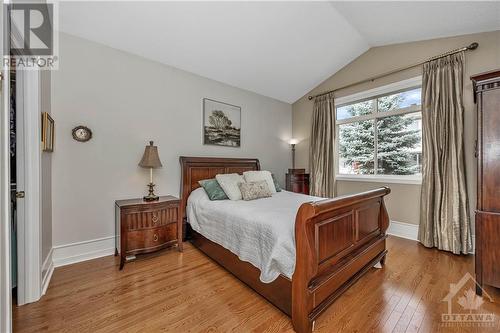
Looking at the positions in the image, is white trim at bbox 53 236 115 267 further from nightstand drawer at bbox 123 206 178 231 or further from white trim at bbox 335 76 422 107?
white trim at bbox 335 76 422 107

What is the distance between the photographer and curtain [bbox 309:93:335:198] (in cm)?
400

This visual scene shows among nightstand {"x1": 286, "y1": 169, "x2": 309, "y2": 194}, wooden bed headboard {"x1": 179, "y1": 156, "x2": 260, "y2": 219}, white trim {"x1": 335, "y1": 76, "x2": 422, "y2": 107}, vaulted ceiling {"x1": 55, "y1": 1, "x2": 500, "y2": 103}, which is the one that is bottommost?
nightstand {"x1": 286, "y1": 169, "x2": 309, "y2": 194}

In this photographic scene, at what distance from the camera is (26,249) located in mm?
1679

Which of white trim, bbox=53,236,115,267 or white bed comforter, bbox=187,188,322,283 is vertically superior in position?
white bed comforter, bbox=187,188,322,283

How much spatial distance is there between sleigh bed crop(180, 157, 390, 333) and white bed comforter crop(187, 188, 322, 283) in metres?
0.10

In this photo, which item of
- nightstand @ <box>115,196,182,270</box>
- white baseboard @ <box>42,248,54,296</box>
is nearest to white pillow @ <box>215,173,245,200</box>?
nightstand @ <box>115,196,182,270</box>

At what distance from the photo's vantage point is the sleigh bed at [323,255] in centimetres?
138

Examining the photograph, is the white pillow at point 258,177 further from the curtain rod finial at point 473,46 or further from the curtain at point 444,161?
the curtain rod finial at point 473,46

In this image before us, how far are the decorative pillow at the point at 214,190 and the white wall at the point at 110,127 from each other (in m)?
0.55

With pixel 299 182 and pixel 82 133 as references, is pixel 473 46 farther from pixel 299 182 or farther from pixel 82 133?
pixel 82 133

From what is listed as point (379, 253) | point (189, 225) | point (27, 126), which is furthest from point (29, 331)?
point (379, 253)

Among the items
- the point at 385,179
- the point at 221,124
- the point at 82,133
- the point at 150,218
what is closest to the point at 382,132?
the point at 385,179

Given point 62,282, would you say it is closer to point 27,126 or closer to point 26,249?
point 26,249

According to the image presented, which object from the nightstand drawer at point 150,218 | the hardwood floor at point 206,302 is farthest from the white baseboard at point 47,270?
the nightstand drawer at point 150,218
